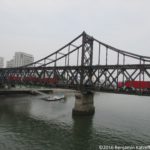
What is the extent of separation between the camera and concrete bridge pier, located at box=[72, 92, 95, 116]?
134 ft

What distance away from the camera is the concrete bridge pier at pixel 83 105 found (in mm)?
40906

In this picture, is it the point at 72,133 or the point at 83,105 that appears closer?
the point at 72,133

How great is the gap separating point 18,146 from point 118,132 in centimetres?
1546

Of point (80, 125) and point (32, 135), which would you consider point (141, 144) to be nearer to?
point (80, 125)

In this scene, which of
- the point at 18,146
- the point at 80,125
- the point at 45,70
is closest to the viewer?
the point at 18,146

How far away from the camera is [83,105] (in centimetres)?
4150

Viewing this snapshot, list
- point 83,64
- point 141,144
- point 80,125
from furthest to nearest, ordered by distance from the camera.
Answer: point 83,64, point 80,125, point 141,144

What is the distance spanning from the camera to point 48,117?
127 ft

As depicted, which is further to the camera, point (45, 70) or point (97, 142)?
point (45, 70)

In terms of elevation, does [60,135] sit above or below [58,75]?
below

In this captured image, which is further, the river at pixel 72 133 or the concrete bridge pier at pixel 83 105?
the concrete bridge pier at pixel 83 105

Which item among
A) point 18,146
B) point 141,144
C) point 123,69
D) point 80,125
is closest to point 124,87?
point 123,69

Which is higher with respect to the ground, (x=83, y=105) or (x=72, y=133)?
(x=83, y=105)

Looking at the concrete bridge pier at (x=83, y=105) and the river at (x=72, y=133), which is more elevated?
the concrete bridge pier at (x=83, y=105)
